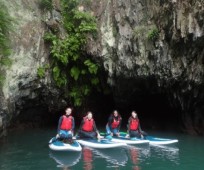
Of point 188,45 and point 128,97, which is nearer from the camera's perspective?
point 188,45

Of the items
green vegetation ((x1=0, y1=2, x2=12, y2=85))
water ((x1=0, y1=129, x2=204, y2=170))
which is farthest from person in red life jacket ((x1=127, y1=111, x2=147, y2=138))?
green vegetation ((x1=0, y1=2, x2=12, y2=85))

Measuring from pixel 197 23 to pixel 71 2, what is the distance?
7495mm

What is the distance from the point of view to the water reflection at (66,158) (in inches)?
464

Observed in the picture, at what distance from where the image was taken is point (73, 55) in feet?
59.6

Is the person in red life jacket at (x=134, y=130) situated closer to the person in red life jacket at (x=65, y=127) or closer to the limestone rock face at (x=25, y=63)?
the person in red life jacket at (x=65, y=127)

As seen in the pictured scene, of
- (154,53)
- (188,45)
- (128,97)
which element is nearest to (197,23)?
(188,45)

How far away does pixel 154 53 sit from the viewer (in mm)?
16391

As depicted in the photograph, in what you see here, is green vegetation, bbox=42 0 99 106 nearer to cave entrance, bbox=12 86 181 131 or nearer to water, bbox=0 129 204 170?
cave entrance, bbox=12 86 181 131

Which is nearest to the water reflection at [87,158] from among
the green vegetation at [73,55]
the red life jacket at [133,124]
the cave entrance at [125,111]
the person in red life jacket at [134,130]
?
the person in red life jacket at [134,130]

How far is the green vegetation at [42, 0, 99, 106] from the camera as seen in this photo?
17906mm

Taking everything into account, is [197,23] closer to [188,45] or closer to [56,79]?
[188,45]

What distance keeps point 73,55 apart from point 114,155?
22.9 feet

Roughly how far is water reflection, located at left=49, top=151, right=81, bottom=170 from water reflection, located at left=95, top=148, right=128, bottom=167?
1018 millimetres

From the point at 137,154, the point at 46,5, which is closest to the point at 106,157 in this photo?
the point at 137,154
